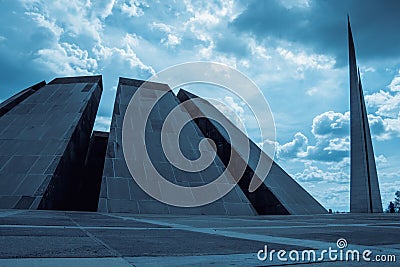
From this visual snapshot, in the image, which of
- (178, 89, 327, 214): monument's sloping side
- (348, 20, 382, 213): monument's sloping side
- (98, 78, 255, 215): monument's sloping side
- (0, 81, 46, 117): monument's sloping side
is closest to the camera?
(98, 78, 255, 215): monument's sloping side

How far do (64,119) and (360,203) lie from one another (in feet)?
62.9

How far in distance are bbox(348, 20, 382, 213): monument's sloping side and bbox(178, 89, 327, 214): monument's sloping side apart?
7916 mm

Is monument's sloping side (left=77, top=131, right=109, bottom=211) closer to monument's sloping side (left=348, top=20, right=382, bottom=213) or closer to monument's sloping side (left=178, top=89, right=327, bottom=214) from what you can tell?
monument's sloping side (left=178, top=89, right=327, bottom=214)

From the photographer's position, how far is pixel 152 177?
13727 mm

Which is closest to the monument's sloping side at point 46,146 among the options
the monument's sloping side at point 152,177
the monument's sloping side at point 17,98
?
the monument's sloping side at point 17,98

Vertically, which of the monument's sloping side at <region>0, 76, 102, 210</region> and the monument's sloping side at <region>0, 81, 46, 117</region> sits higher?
the monument's sloping side at <region>0, 81, 46, 117</region>

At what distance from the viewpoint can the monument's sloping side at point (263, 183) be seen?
14.7 meters

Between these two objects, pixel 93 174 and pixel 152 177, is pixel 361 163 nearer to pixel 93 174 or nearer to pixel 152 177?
pixel 152 177

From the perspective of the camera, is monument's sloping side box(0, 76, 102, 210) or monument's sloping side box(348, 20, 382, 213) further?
monument's sloping side box(348, 20, 382, 213)

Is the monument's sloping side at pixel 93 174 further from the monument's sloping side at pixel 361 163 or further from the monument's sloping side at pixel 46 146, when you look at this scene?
the monument's sloping side at pixel 361 163

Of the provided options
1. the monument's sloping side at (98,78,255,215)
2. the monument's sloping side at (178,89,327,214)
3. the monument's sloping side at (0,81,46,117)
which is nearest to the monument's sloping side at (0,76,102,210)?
the monument's sloping side at (0,81,46,117)

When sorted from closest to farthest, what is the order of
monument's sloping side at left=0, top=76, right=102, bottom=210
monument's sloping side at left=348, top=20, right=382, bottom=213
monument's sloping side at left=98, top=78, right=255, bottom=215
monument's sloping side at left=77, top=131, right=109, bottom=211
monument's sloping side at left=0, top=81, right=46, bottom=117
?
monument's sloping side at left=0, top=76, right=102, bottom=210, monument's sloping side at left=98, top=78, right=255, bottom=215, monument's sloping side at left=77, top=131, right=109, bottom=211, monument's sloping side at left=0, top=81, right=46, bottom=117, monument's sloping side at left=348, top=20, right=382, bottom=213

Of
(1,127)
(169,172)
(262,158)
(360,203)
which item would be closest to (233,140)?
(262,158)

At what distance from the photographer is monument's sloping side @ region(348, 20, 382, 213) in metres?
22.4
